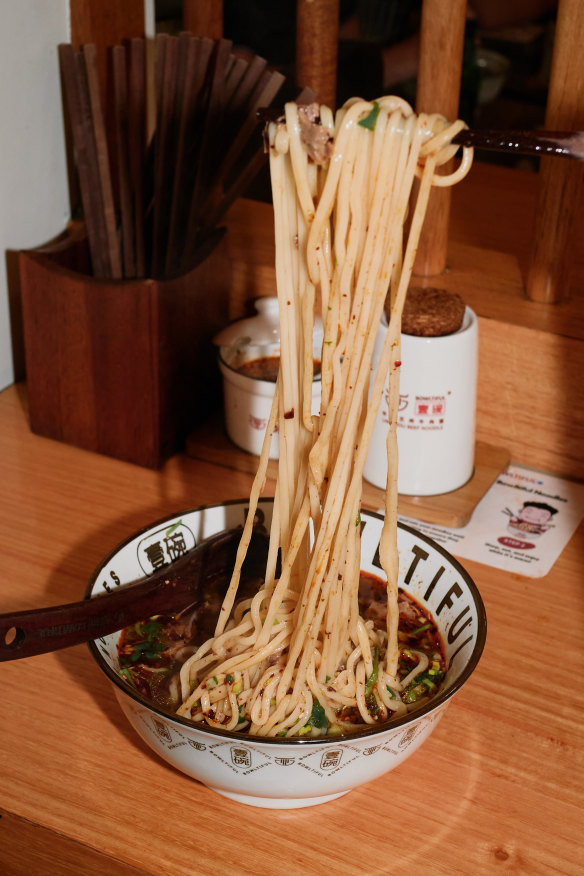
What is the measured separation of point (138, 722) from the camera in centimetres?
73

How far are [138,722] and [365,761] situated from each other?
6.6 inches

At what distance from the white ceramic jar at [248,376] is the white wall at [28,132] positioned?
0.31 m

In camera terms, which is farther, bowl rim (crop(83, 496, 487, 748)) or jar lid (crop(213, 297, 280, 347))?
jar lid (crop(213, 297, 280, 347))

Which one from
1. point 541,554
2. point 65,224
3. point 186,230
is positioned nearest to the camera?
point 541,554

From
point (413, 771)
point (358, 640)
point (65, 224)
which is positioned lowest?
point (413, 771)

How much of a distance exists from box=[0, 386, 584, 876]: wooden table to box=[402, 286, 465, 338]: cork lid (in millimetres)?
274

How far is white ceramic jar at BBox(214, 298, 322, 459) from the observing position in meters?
1.15

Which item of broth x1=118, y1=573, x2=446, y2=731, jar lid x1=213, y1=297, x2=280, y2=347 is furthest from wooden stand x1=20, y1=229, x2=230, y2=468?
broth x1=118, y1=573, x2=446, y2=731

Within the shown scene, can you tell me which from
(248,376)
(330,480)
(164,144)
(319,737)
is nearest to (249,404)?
(248,376)

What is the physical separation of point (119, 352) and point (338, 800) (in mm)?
569

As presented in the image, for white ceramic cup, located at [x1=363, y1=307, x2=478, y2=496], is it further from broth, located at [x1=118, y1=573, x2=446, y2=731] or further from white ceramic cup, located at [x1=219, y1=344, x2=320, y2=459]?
broth, located at [x1=118, y1=573, x2=446, y2=731]

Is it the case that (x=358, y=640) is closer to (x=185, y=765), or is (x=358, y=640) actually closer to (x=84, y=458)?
(x=185, y=765)

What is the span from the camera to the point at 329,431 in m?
0.72

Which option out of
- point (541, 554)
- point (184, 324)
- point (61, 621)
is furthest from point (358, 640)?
point (184, 324)
